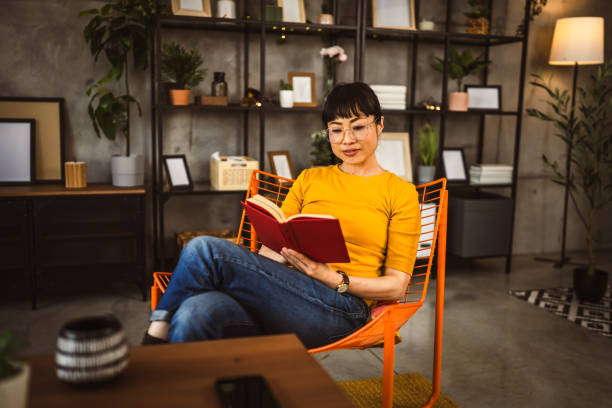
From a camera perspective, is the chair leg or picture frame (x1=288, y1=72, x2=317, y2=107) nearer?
the chair leg

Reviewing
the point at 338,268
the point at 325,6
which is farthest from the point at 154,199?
the point at 338,268

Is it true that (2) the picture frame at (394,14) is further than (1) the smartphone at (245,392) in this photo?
Yes

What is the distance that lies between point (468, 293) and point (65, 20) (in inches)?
125

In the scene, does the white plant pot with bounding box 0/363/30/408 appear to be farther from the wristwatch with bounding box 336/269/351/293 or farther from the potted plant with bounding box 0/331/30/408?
the wristwatch with bounding box 336/269/351/293

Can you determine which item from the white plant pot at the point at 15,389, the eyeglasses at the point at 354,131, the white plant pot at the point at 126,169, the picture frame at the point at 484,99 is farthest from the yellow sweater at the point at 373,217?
the picture frame at the point at 484,99

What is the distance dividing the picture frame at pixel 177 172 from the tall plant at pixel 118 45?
0.27 m

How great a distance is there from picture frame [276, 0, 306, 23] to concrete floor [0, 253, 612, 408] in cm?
203

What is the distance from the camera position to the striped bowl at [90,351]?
2.99 feet

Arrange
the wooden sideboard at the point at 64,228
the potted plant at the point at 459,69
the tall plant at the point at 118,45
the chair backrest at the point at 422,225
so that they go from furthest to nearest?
the potted plant at the point at 459,69 → the tall plant at the point at 118,45 → the wooden sideboard at the point at 64,228 → the chair backrest at the point at 422,225

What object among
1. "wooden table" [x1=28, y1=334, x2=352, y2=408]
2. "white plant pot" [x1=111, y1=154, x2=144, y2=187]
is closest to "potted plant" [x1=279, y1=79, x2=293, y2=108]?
"white plant pot" [x1=111, y1=154, x2=144, y2=187]

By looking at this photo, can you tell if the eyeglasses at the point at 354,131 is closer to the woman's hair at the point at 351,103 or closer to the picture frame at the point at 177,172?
the woman's hair at the point at 351,103

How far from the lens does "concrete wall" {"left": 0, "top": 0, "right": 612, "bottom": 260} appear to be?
134 inches

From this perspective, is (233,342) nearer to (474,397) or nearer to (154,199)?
(474,397)

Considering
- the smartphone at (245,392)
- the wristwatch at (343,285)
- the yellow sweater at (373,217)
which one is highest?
the yellow sweater at (373,217)
